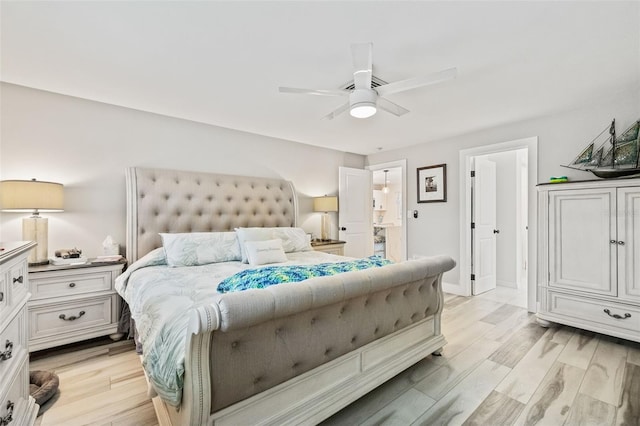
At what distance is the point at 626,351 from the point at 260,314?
3269 mm

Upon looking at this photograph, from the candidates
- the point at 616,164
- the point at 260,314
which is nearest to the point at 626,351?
the point at 616,164

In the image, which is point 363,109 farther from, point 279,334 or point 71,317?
point 71,317

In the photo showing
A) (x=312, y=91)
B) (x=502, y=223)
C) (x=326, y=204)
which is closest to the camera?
(x=312, y=91)

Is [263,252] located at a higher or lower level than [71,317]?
higher

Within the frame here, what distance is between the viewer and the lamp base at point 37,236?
2.44 meters

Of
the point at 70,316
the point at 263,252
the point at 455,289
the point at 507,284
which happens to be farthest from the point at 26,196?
the point at 507,284

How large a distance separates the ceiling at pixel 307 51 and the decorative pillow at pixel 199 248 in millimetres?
1360

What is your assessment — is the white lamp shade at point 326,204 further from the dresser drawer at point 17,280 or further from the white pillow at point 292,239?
the dresser drawer at point 17,280

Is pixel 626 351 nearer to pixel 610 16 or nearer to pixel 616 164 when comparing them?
pixel 616 164

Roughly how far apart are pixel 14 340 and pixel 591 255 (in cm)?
431

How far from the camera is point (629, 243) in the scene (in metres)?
2.54

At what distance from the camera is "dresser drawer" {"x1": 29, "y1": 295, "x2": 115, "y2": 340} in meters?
2.35

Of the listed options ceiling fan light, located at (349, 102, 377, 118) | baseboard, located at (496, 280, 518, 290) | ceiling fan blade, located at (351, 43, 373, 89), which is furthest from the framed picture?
ceiling fan blade, located at (351, 43, 373, 89)

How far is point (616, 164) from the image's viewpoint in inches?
107
